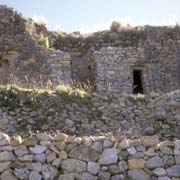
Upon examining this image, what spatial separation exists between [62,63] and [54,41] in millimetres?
1642

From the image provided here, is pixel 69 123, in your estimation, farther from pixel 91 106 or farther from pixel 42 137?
pixel 42 137

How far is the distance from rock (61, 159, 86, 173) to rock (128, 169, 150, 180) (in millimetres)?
704

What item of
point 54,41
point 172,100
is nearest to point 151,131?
point 172,100

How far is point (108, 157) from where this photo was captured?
7.85 m

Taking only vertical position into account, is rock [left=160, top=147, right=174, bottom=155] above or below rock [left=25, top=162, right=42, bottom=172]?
above

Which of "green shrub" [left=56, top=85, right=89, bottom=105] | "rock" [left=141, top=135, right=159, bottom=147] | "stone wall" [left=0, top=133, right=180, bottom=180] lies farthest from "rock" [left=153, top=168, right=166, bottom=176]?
"green shrub" [left=56, top=85, right=89, bottom=105]

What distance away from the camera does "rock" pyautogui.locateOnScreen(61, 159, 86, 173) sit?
7777mm

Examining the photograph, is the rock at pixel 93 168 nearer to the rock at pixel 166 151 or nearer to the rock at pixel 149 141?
the rock at pixel 149 141

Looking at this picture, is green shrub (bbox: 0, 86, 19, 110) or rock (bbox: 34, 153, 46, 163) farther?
green shrub (bbox: 0, 86, 19, 110)

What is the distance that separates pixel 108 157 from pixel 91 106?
475 centimetres

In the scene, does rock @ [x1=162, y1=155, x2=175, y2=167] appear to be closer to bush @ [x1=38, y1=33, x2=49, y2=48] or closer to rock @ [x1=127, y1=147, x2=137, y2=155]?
rock @ [x1=127, y1=147, x2=137, y2=155]

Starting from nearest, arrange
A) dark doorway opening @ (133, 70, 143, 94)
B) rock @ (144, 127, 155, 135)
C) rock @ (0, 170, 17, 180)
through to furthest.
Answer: rock @ (0, 170, 17, 180)
rock @ (144, 127, 155, 135)
dark doorway opening @ (133, 70, 143, 94)

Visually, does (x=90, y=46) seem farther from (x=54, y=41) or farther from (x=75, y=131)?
(x=75, y=131)

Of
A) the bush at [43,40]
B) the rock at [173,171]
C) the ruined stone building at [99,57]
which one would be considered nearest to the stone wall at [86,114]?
the ruined stone building at [99,57]
